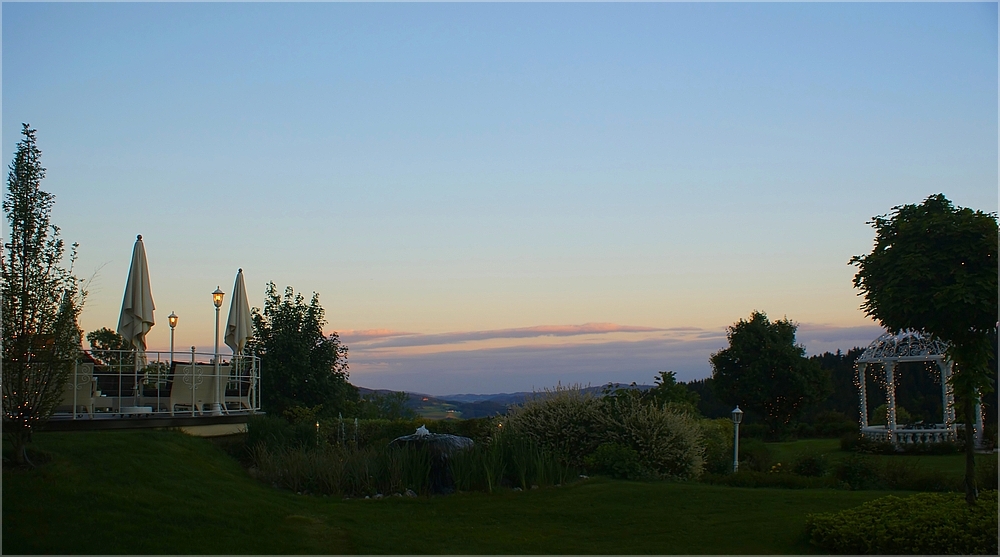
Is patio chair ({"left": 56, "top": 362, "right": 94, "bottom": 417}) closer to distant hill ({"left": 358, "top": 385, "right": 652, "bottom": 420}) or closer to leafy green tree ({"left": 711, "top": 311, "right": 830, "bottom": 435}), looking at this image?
distant hill ({"left": 358, "top": 385, "right": 652, "bottom": 420})

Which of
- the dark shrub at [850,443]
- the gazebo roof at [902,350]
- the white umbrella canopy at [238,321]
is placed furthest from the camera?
the gazebo roof at [902,350]

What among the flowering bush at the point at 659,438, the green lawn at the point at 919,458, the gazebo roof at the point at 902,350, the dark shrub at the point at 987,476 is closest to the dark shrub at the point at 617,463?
the flowering bush at the point at 659,438

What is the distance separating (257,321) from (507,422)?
11008 millimetres

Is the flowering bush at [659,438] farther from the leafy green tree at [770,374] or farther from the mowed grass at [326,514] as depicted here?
the leafy green tree at [770,374]

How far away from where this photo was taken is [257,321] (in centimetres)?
2336

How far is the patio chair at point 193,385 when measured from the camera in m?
13.9

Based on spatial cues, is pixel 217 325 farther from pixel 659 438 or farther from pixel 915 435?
pixel 915 435

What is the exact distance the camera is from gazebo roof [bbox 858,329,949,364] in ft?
75.6

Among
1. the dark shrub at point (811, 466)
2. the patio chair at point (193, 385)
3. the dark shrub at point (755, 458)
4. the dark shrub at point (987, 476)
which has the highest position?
the patio chair at point (193, 385)

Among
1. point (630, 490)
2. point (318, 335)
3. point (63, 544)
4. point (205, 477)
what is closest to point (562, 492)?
point (630, 490)

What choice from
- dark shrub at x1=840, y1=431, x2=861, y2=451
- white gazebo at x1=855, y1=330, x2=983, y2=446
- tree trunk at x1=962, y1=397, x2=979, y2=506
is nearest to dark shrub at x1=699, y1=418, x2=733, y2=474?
dark shrub at x1=840, y1=431, x2=861, y2=451

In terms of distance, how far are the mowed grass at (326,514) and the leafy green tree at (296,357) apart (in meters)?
9.35

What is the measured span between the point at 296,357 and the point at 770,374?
18.6 metres

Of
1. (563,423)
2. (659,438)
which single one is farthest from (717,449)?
(563,423)
